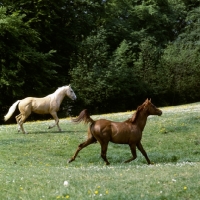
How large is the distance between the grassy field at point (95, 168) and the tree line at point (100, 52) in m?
17.2

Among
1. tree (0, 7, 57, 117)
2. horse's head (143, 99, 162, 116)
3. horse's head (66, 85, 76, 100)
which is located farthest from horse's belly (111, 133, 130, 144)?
tree (0, 7, 57, 117)

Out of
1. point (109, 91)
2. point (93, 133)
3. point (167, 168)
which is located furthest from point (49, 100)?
point (109, 91)

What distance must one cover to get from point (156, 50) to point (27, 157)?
39.8 meters

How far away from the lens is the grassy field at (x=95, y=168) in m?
9.66

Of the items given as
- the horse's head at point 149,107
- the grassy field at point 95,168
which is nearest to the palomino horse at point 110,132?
the horse's head at point 149,107

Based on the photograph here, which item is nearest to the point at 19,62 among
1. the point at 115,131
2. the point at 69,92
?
the point at 69,92

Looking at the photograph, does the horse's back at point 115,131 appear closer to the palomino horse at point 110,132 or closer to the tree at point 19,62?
the palomino horse at point 110,132

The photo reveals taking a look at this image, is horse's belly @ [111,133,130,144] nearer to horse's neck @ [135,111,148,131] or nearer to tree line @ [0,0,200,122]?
horse's neck @ [135,111,148,131]

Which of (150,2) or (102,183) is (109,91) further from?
(102,183)

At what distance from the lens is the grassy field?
9.66 meters

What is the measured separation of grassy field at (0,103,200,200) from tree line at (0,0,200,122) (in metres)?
17.2

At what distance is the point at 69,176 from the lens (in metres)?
11.2

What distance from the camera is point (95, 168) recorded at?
522 inches

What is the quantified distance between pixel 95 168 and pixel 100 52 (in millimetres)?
36360
